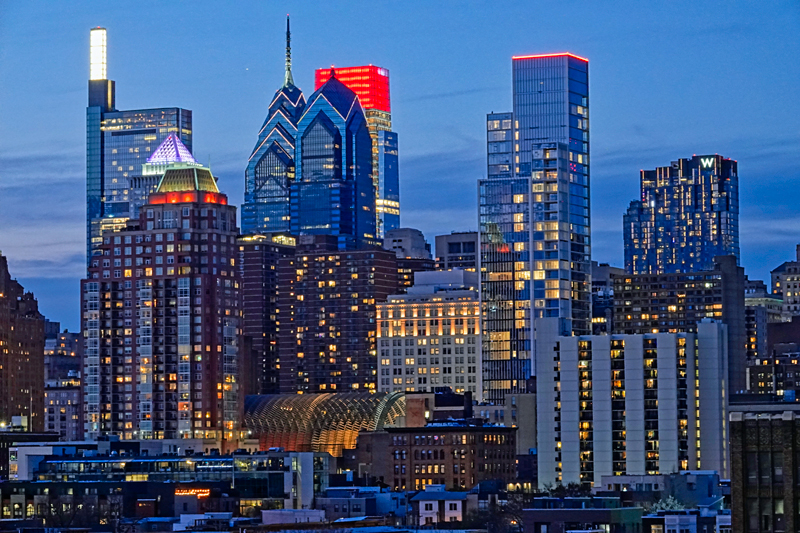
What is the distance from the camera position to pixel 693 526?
496ft

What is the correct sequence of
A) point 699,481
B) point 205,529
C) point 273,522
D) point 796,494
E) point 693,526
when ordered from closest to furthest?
point 796,494, point 693,526, point 205,529, point 273,522, point 699,481

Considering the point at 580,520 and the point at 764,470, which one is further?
the point at 580,520

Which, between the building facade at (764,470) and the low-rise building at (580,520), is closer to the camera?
the building facade at (764,470)

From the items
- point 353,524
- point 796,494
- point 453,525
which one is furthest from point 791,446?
point 453,525

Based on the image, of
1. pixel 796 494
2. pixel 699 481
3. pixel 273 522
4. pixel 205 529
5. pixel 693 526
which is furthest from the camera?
pixel 699 481

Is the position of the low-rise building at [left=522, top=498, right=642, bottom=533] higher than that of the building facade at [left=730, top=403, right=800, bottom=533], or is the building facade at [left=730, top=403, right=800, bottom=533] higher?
the building facade at [left=730, top=403, right=800, bottom=533]

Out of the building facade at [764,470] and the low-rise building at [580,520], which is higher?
the building facade at [764,470]

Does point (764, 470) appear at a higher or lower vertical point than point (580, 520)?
higher

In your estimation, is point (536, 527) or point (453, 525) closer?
point (536, 527)

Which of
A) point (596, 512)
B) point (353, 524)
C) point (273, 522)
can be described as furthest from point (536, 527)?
point (273, 522)

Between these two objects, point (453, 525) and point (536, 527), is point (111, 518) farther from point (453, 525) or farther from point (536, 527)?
point (536, 527)

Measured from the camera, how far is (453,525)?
187125 millimetres

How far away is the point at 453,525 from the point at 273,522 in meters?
16.1

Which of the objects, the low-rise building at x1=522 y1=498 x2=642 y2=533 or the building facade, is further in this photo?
the low-rise building at x1=522 y1=498 x2=642 y2=533
